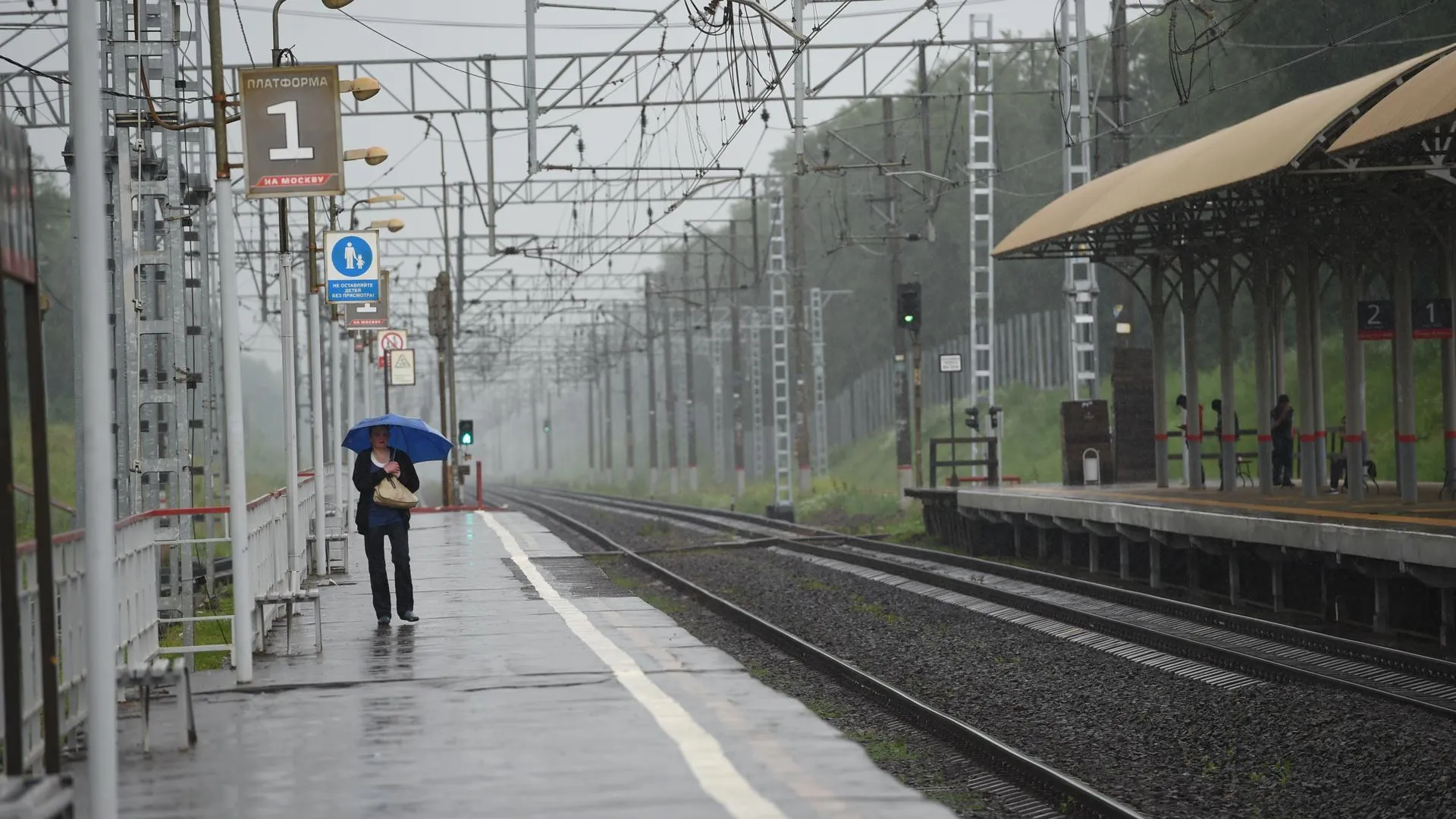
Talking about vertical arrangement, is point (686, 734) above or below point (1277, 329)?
below

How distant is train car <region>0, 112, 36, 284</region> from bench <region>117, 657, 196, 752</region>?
3.24 meters

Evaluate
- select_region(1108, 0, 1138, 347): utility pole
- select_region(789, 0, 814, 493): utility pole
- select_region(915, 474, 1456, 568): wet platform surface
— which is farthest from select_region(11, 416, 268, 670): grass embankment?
select_region(1108, 0, 1138, 347): utility pole

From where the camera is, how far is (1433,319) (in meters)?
19.9

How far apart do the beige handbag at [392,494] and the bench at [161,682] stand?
565 cm

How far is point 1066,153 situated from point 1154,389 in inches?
243

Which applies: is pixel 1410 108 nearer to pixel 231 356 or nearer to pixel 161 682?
pixel 231 356

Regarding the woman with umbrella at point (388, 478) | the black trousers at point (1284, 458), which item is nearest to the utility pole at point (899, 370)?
the black trousers at point (1284, 458)

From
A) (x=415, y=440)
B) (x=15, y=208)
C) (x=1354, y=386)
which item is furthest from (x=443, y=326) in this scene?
(x=15, y=208)

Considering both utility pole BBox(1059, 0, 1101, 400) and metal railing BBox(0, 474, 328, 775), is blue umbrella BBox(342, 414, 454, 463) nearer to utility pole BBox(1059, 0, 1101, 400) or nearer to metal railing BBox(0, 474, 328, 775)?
metal railing BBox(0, 474, 328, 775)

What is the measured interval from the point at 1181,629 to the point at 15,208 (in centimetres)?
1298

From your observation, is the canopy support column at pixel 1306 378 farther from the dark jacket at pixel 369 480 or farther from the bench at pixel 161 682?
the bench at pixel 161 682

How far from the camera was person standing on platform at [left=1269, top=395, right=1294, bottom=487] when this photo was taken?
88.5 ft

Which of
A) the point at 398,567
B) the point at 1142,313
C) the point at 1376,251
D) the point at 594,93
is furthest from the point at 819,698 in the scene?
the point at 1142,313

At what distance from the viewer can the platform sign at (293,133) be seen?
12492mm
